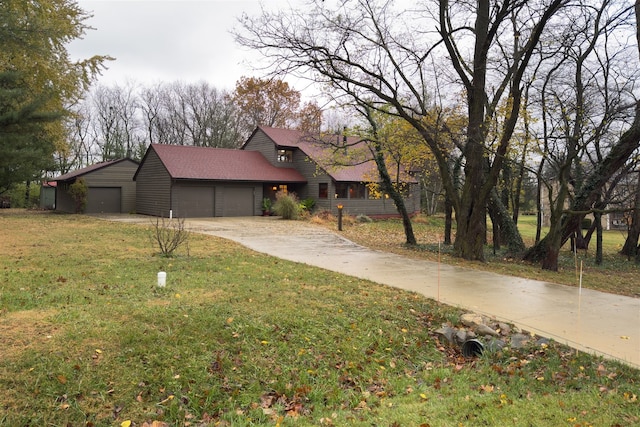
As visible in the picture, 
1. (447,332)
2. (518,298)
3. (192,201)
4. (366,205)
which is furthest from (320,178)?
(447,332)

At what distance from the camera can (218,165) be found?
89.5ft

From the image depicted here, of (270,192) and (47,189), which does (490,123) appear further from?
(47,189)

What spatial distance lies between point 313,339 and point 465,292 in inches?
140

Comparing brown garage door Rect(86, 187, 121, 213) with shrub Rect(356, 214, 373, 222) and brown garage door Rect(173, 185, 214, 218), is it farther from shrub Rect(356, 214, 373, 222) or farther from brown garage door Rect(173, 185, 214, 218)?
shrub Rect(356, 214, 373, 222)

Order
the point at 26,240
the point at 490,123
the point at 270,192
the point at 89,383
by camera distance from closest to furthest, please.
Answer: the point at 89,383 < the point at 26,240 < the point at 490,123 < the point at 270,192

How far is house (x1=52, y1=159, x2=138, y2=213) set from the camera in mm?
Answer: 27219

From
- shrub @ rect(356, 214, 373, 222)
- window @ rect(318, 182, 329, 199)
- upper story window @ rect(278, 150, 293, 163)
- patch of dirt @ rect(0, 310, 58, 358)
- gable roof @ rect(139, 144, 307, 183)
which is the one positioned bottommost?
patch of dirt @ rect(0, 310, 58, 358)

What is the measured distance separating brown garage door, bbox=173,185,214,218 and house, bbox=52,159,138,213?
6014 mm

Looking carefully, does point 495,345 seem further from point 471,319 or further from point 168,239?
point 168,239

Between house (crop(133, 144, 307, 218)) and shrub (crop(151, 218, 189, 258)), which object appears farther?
house (crop(133, 144, 307, 218))

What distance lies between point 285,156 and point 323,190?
4.20m

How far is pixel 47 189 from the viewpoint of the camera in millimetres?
32688

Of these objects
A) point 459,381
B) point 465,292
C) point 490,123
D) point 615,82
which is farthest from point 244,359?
point 615,82

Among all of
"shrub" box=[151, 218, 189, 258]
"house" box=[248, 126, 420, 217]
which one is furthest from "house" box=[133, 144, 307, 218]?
"shrub" box=[151, 218, 189, 258]
